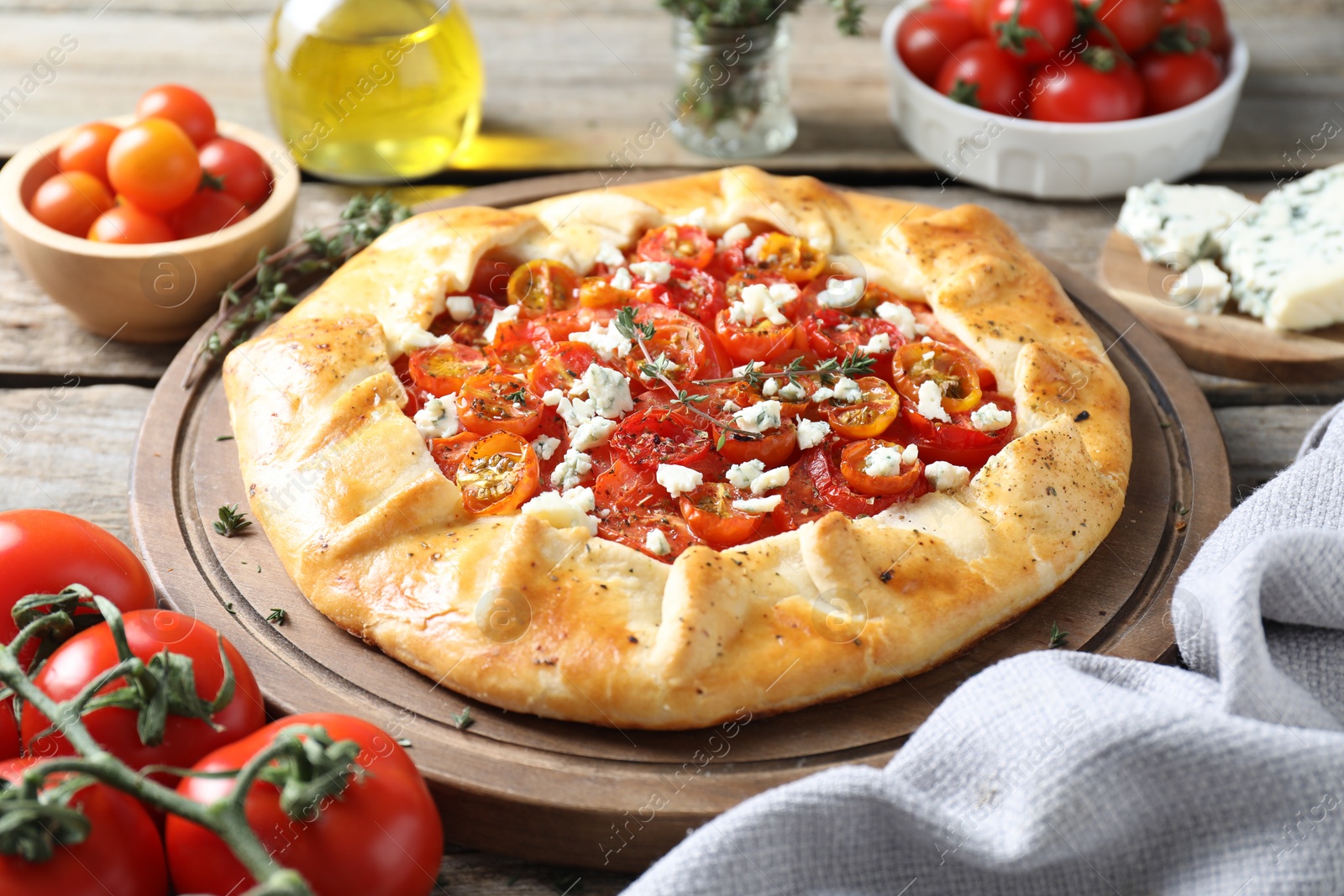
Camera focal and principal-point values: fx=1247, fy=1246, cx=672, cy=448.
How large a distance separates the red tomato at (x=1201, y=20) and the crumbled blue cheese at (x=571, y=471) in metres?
3.80

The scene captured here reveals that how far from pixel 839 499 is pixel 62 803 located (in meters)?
2.13

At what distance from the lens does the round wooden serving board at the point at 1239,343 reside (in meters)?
4.72

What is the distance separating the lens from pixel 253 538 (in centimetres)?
366

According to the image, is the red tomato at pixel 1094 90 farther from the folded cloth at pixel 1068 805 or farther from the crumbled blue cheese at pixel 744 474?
the folded cloth at pixel 1068 805

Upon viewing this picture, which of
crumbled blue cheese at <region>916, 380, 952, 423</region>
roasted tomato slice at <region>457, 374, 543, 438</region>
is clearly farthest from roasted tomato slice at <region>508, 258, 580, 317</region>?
crumbled blue cheese at <region>916, 380, 952, 423</region>

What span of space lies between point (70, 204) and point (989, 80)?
390 cm

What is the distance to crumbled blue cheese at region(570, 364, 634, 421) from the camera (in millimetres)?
3730

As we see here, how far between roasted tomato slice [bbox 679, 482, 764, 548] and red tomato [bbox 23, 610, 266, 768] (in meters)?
1.25

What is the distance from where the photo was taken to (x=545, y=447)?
3.74 m

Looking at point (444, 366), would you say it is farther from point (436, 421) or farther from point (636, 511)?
point (636, 511)

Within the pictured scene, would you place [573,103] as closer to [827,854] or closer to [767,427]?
[767,427]

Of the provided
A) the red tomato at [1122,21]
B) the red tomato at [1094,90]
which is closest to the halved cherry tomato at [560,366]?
the red tomato at [1094,90]

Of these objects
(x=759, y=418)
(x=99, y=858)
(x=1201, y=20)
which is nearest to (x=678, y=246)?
(x=759, y=418)

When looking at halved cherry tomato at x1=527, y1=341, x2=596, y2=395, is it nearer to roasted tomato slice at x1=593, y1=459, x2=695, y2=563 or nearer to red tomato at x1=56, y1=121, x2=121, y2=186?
roasted tomato slice at x1=593, y1=459, x2=695, y2=563
